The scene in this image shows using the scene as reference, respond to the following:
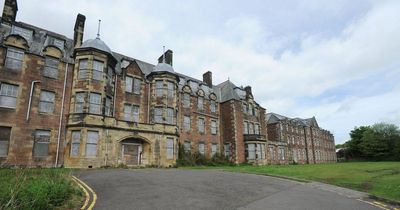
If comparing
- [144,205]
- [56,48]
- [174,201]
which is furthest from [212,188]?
[56,48]

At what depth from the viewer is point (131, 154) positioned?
24.7 metres

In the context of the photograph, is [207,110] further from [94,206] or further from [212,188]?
[94,206]

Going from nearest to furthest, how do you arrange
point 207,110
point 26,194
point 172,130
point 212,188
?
point 26,194, point 212,188, point 172,130, point 207,110

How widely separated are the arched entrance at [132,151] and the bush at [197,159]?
4.13m

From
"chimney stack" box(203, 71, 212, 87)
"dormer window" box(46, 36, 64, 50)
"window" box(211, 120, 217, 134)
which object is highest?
"chimney stack" box(203, 71, 212, 87)

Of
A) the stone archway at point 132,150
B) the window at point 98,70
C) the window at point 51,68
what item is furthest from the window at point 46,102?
the stone archway at point 132,150

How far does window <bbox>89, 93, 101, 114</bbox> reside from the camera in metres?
23.0

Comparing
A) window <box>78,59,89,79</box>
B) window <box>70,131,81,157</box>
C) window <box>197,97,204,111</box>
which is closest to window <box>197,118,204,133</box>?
window <box>197,97,204,111</box>

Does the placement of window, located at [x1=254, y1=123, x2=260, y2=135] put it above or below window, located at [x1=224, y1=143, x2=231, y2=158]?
above

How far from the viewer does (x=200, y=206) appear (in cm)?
805

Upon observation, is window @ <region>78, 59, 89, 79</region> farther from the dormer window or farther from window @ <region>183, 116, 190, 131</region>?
window @ <region>183, 116, 190, 131</region>

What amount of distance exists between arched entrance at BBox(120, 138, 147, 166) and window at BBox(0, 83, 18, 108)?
926cm

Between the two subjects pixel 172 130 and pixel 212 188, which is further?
pixel 172 130

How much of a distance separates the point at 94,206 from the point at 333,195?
10.1m
